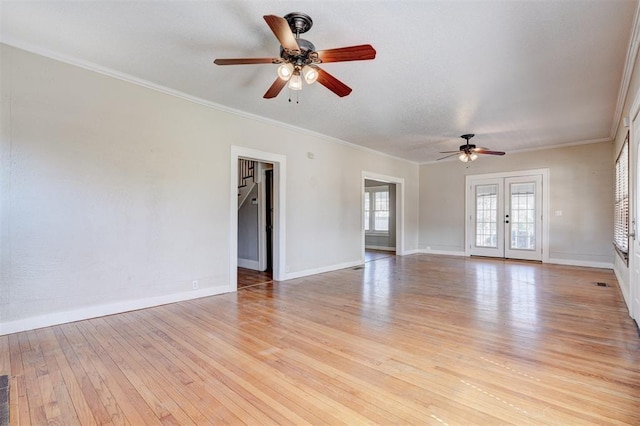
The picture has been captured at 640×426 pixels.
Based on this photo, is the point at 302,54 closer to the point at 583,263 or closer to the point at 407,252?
the point at 407,252

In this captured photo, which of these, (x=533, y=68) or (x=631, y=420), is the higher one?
(x=533, y=68)

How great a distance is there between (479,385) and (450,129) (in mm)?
4918

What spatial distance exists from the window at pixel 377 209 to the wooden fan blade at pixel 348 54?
8.18 meters

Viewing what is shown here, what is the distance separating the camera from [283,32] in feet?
7.57

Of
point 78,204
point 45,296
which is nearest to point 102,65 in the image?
point 78,204

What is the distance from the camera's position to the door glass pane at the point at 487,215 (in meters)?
8.42

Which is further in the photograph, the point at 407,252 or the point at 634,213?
the point at 407,252

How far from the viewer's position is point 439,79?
383 centimetres

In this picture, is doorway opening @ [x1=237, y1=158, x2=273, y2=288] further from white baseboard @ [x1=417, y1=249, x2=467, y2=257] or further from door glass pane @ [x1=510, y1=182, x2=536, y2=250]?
door glass pane @ [x1=510, y1=182, x2=536, y2=250]

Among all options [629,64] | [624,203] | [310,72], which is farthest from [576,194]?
[310,72]

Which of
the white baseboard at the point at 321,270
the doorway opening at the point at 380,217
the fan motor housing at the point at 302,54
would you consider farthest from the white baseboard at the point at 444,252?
the fan motor housing at the point at 302,54

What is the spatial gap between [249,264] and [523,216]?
22.6ft

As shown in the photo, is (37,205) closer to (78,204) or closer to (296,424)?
(78,204)

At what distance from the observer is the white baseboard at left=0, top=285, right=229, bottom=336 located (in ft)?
10.4
